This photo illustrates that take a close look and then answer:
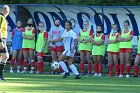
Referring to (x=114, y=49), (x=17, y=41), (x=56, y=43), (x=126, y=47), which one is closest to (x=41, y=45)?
→ (x=56, y=43)

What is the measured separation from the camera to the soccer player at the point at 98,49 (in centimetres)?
2447

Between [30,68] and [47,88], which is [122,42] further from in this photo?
[47,88]

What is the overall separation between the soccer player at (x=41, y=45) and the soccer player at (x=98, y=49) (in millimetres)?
2194

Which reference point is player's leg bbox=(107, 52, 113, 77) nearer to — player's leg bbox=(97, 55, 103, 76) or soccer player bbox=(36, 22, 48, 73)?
player's leg bbox=(97, 55, 103, 76)

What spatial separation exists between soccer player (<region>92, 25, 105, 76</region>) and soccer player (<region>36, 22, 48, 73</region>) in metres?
2.19

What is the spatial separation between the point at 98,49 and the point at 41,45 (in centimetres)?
264

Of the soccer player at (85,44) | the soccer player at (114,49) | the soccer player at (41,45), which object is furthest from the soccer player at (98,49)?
the soccer player at (41,45)

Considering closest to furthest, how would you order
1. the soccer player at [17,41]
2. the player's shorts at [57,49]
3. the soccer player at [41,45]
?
the player's shorts at [57,49] → the soccer player at [41,45] → the soccer player at [17,41]

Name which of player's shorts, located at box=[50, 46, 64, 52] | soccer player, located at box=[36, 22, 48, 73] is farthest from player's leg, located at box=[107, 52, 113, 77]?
soccer player, located at box=[36, 22, 48, 73]

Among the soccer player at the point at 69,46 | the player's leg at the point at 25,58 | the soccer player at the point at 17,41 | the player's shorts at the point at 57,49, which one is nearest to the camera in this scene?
the soccer player at the point at 69,46

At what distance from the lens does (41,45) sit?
1000 inches

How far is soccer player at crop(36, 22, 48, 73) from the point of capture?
25.3m

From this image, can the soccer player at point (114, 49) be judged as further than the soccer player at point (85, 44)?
No

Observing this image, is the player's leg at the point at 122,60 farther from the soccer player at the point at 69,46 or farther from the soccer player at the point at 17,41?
the soccer player at the point at 17,41
